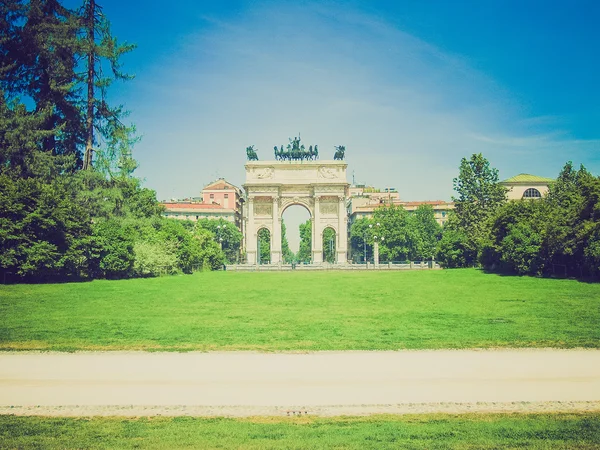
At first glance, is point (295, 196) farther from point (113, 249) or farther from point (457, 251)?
point (113, 249)

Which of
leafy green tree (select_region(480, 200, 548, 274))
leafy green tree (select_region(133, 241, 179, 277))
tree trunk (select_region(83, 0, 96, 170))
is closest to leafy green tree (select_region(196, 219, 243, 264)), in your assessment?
leafy green tree (select_region(133, 241, 179, 277))

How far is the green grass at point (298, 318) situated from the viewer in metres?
11.1

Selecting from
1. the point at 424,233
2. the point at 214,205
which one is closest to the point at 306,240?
the point at 214,205

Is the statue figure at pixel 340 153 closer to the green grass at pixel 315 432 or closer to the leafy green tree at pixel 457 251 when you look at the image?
the leafy green tree at pixel 457 251

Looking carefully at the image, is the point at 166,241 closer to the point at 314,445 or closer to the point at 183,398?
the point at 183,398

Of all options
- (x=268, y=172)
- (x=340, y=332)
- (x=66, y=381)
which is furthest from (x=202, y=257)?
(x=66, y=381)

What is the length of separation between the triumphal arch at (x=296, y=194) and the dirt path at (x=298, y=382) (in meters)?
56.5

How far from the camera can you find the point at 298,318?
1495 cm

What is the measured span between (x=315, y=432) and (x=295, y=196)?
62.3 metres

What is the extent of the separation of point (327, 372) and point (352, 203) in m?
100.0

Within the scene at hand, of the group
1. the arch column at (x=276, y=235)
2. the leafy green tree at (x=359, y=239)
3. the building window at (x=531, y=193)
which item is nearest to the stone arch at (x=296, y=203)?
the arch column at (x=276, y=235)

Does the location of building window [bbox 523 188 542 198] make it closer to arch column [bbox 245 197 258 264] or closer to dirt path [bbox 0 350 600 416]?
arch column [bbox 245 197 258 264]

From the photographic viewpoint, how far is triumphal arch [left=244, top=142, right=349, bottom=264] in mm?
66750

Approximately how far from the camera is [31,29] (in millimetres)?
31188
